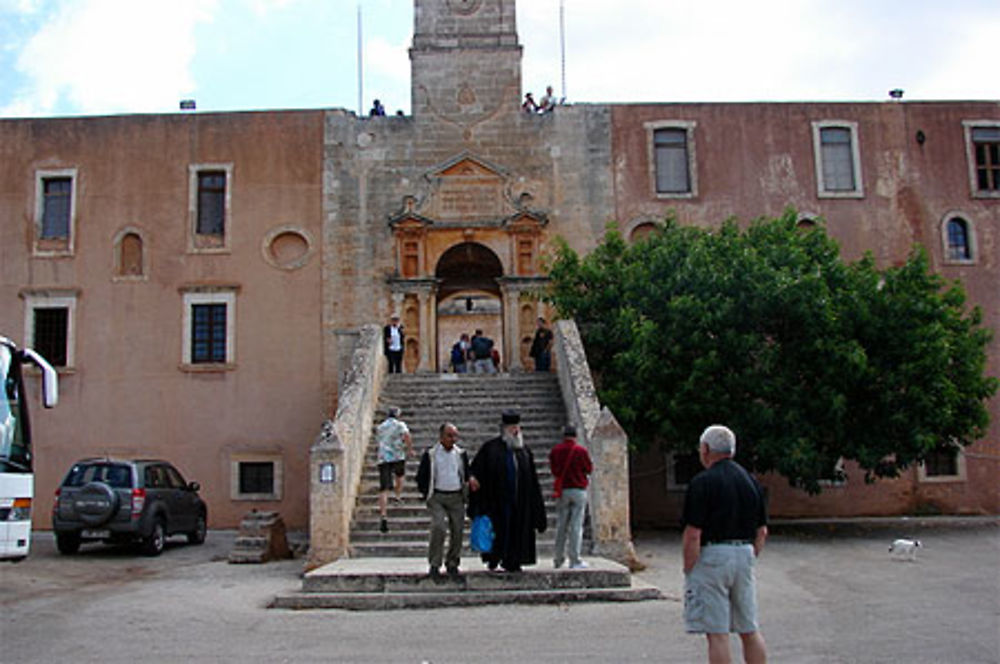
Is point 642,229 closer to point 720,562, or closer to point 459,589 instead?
point 459,589

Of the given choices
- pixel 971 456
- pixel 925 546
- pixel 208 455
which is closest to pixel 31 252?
pixel 208 455

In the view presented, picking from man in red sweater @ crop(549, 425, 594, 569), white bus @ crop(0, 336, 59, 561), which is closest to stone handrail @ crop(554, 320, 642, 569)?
man in red sweater @ crop(549, 425, 594, 569)

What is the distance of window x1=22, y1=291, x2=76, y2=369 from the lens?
23.0m

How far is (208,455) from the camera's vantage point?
22422 millimetres

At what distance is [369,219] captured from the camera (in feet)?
76.0

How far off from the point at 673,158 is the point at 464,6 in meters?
6.12

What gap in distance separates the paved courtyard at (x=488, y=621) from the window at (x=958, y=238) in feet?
35.3

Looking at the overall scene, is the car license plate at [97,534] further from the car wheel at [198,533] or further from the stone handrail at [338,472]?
the stone handrail at [338,472]

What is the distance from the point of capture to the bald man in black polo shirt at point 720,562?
6.20m

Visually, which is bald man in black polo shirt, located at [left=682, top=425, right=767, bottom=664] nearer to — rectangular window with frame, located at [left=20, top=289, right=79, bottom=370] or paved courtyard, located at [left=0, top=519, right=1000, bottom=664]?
paved courtyard, located at [left=0, top=519, right=1000, bottom=664]

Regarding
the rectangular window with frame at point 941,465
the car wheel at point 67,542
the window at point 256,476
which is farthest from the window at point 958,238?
the car wheel at point 67,542

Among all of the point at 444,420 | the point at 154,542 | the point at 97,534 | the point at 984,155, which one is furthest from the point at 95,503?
the point at 984,155

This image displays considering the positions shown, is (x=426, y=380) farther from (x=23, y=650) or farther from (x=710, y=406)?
(x=23, y=650)

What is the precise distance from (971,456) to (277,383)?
A: 15911 millimetres
